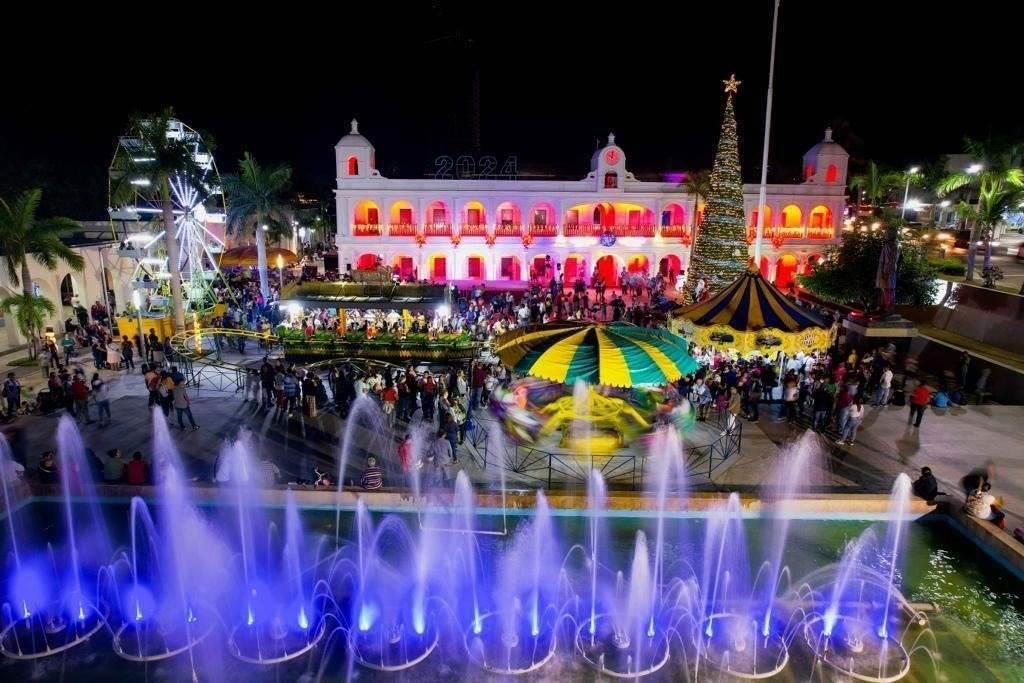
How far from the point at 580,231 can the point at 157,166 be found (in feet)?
79.0

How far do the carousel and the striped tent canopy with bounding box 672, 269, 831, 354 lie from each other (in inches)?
92.8

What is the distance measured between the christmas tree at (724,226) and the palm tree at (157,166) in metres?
21.7

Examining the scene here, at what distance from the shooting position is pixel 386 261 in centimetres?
3994

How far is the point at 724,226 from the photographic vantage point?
28.6 metres

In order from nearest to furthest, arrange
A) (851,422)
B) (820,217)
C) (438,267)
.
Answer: (851,422) → (438,267) → (820,217)

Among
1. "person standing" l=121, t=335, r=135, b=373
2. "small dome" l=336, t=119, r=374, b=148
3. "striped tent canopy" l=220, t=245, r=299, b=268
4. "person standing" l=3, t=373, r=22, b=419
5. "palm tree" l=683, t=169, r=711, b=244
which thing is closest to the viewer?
"person standing" l=3, t=373, r=22, b=419

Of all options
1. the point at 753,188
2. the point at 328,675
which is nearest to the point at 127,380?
the point at 328,675

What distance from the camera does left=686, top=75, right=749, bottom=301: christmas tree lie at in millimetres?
28328

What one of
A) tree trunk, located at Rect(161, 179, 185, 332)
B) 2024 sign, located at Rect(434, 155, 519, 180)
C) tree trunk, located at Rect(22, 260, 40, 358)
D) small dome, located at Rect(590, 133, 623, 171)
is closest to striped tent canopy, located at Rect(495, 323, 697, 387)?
tree trunk, located at Rect(161, 179, 185, 332)

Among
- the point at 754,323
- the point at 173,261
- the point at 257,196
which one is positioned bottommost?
the point at 754,323

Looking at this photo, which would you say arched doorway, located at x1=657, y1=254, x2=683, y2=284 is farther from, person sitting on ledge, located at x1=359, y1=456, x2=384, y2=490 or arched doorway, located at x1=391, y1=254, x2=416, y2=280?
person sitting on ledge, located at x1=359, y1=456, x2=384, y2=490

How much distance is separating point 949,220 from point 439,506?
63.5 meters

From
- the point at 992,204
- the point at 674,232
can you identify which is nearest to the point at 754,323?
the point at 992,204

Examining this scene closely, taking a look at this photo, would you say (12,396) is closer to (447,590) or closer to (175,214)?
(447,590)
